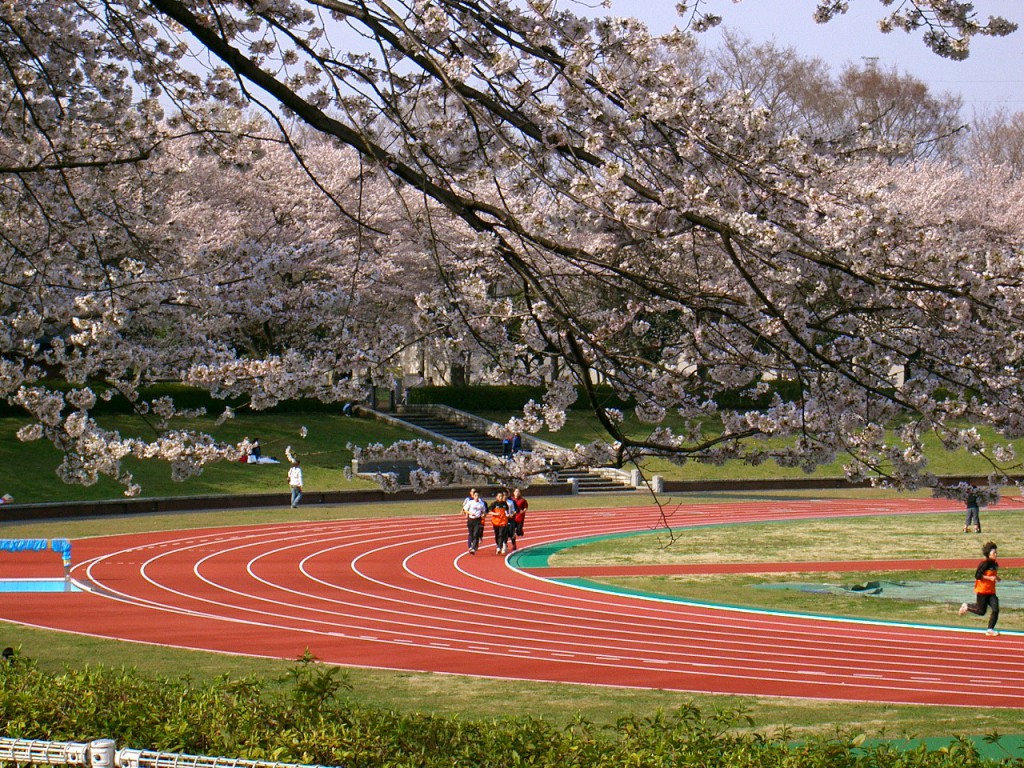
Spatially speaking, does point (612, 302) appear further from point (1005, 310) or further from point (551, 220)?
point (1005, 310)

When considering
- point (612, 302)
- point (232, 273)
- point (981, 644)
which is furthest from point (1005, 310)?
point (232, 273)

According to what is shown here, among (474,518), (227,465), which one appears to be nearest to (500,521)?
(474,518)

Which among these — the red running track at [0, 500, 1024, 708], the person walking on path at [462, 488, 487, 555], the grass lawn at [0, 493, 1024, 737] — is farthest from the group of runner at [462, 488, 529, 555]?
the grass lawn at [0, 493, 1024, 737]

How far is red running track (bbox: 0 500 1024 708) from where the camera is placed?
12938 millimetres

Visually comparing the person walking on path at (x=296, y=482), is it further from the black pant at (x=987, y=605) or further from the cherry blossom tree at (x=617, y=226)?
the cherry blossom tree at (x=617, y=226)

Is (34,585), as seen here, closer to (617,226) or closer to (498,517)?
(498,517)

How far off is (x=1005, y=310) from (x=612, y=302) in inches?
76.0

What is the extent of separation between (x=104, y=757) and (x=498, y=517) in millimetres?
17797

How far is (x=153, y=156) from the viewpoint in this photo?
25.7 feet

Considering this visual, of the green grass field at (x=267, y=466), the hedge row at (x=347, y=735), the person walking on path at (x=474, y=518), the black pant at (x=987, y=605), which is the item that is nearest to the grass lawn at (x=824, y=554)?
the black pant at (x=987, y=605)

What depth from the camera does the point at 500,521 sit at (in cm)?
2256

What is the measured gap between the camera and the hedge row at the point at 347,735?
5.50 m

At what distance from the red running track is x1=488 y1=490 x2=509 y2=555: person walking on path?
33cm

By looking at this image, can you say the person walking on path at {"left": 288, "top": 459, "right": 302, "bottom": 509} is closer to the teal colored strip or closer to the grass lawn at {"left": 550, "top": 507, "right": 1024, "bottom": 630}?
the grass lawn at {"left": 550, "top": 507, "right": 1024, "bottom": 630}
